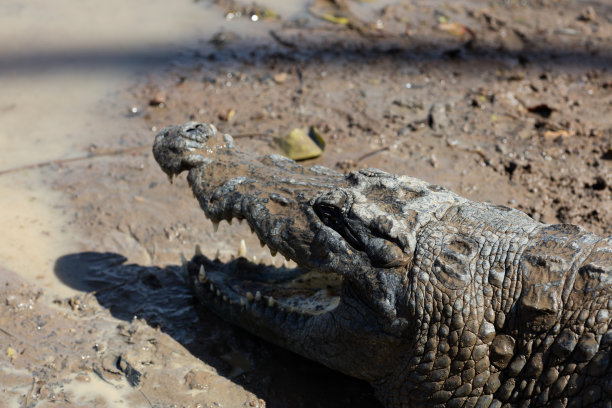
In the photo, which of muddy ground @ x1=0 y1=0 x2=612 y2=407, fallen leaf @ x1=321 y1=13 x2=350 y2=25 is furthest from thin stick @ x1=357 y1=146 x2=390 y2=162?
fallen leaf @ x1=321 y1=13 x2=350 y2=25

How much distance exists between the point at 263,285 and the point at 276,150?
5.95 feet

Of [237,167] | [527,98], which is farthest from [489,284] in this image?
[527,98]

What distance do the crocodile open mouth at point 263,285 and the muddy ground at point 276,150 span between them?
232 mm

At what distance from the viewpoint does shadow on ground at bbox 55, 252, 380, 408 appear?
3.50m

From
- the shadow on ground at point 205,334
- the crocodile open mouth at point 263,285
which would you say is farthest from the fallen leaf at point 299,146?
the crocodile open mouth at point 263,285

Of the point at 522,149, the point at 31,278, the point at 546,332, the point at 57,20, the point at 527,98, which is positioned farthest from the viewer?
the point at 57,20

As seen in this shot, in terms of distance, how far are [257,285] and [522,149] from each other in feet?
9.21

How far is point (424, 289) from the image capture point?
9.80 feet

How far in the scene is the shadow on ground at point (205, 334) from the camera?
3.50m

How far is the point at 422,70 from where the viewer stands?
21.5ft

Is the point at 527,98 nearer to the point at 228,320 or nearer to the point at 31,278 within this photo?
the point at 228,320

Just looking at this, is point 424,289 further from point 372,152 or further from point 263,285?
point 372,152

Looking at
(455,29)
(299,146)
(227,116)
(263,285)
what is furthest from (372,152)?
(455,29)

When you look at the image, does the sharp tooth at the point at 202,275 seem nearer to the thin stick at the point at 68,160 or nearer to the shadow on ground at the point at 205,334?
the shadow on ground at the point at 205,334
